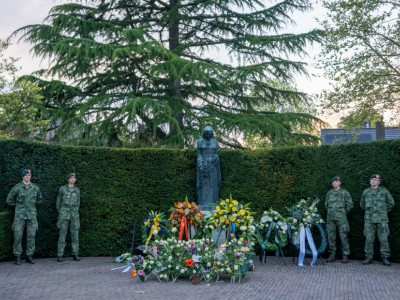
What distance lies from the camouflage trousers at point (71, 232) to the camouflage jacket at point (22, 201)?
701 millimetres

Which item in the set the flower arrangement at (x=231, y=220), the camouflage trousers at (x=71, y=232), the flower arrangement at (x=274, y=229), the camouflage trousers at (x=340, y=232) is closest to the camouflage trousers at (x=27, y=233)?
the camouflage trousers at (x=71, y=232)

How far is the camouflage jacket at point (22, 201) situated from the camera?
975 centimetres

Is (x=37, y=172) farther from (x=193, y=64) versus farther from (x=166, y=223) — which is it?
(x=193, y=64)

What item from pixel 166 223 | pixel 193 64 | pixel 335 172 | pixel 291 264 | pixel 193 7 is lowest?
pixel 291 264

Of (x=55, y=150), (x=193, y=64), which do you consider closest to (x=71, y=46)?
Answer: (x=193, y=64)

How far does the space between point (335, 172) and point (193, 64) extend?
20.7 ft

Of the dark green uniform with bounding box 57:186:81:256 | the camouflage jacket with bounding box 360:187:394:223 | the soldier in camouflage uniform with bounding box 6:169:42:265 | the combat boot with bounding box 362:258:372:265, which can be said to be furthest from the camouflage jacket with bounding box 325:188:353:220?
the soldier in camouflage uniform with bounding box 6:169:42:265

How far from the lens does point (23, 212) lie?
976 centimetres

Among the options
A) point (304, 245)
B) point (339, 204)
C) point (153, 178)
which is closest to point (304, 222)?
point (304, 245)

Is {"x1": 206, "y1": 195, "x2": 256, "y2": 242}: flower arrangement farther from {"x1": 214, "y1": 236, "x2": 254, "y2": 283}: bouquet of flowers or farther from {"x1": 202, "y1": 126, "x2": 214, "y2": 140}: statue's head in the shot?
{"x1": 202, "y1": 126, "x2": 214, "y2": 140}: statue's head

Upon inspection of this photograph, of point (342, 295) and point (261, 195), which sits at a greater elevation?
point (261, 195)

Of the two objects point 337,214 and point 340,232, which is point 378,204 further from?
point 340,232

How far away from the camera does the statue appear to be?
10758mm

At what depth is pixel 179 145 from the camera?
611 inches
